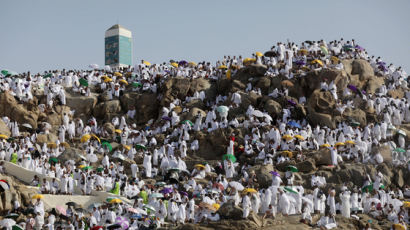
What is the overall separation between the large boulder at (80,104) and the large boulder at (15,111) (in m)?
3.37

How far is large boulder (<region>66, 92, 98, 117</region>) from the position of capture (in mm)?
40112

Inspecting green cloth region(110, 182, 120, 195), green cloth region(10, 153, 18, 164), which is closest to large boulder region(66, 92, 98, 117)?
green cloth region(10, 153, 18, 164)

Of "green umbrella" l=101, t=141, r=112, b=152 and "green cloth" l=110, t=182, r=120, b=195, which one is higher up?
"green umbrella" l=101, t=141, r=112, b=152

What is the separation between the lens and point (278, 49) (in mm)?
40281

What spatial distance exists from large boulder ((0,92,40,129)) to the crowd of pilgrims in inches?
31.1

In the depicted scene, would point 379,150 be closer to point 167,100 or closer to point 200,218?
point 200,218

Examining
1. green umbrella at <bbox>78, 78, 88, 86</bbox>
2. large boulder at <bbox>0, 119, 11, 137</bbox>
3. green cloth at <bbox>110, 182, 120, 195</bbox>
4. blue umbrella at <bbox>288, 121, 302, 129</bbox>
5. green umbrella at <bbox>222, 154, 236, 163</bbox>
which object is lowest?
green cloth at <bbox>110, 182, 120, 195</bbox>

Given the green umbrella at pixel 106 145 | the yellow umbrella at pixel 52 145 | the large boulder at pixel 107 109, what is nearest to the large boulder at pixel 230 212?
the green umbrella at pixel 106 145

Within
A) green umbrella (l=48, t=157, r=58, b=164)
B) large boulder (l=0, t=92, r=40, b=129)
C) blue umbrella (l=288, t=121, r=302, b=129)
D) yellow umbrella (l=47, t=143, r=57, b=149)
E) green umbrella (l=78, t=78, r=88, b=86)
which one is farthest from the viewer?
green umbrella (l=78, t=78, r=88, b=86)

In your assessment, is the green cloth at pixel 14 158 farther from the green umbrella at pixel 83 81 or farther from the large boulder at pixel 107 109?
the green umbrella at pixel 83 81

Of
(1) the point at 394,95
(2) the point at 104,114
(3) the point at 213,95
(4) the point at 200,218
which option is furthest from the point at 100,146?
(1) the point at 394,95

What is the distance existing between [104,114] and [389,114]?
18.4m

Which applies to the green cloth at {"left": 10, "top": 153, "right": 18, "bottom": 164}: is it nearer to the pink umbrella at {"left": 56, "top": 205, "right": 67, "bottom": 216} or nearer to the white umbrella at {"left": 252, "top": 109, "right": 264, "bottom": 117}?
the pink umbrella at {"left": 56, "top": 205, "right": 67, "bottom": 216}

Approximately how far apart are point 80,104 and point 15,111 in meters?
4.80
